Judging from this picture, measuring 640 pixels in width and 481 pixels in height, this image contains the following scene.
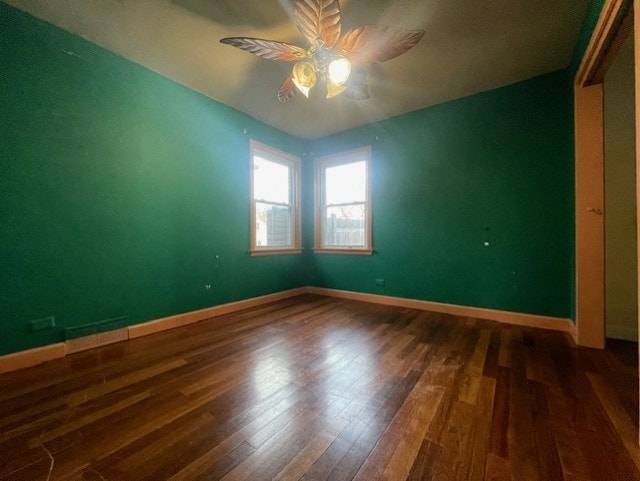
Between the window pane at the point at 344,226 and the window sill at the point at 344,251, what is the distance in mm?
107

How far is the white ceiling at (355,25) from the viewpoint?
1765mm

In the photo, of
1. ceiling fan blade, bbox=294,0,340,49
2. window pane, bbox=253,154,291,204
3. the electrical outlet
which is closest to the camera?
ceiling fan blade, bbox=294,0,340,49

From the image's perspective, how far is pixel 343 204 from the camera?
13.0 feet

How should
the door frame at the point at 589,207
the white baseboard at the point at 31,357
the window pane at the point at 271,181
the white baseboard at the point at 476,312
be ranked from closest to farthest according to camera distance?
1. the white baseboard at the point at 31,357
2. the door frame at the point at 589,207
3. the white baseboard at the point at 476,312
4. the window pane at the point at 271,181

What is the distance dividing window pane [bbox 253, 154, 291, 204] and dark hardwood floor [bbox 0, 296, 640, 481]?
2185 millimetres

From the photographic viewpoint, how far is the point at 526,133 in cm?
261

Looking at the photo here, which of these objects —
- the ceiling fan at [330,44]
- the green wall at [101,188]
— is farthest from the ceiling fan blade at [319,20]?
the green wall at [101,188]

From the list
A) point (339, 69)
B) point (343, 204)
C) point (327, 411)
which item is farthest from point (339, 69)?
point (343, 204)

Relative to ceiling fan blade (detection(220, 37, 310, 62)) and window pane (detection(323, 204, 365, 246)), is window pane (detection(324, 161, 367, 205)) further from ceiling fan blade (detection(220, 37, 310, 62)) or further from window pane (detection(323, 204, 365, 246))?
ceiling fan blade (detection(220, 37, 310, 62))

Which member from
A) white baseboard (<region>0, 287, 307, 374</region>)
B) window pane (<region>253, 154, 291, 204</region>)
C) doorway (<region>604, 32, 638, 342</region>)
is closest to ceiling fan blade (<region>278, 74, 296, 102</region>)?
window pane (<region>253, 154, 291, 204</region>)

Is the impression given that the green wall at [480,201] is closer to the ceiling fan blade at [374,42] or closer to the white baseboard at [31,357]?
the ceiling fan blade at [374,42]

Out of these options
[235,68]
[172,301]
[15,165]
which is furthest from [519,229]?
[15,165]

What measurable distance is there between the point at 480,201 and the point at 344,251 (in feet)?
6.32

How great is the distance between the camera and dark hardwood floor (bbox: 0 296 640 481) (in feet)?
3.13
